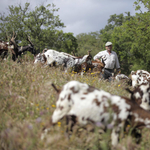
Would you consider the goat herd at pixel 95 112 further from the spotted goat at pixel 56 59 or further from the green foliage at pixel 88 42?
the green foliage at pixel 88 42

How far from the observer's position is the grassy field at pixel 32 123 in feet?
6.81

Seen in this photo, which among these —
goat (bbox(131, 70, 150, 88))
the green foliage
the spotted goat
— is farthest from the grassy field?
the green foliage

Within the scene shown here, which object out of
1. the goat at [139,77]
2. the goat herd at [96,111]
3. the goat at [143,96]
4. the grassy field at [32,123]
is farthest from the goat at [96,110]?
the goat at [139,77]

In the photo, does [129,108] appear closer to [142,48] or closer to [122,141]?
[122,141]

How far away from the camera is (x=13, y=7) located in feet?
98.0

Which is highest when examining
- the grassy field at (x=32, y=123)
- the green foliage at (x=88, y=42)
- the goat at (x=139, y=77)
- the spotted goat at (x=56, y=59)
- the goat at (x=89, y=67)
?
the green foliage at (x=88, y=42)

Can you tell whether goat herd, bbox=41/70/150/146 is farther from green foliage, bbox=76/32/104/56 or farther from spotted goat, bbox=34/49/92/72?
green foliage, bbox=76/32/104/56

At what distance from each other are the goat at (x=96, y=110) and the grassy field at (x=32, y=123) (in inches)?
6.1

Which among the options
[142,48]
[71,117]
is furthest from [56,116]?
[142,48]

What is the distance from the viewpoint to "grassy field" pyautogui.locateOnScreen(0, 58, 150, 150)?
6.81 ft

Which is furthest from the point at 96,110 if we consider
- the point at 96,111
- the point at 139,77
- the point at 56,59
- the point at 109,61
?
the point at 139,77

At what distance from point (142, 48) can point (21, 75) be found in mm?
17560

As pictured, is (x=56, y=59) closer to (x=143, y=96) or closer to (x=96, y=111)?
(x=143, y=96)

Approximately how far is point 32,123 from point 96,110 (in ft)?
3.90
